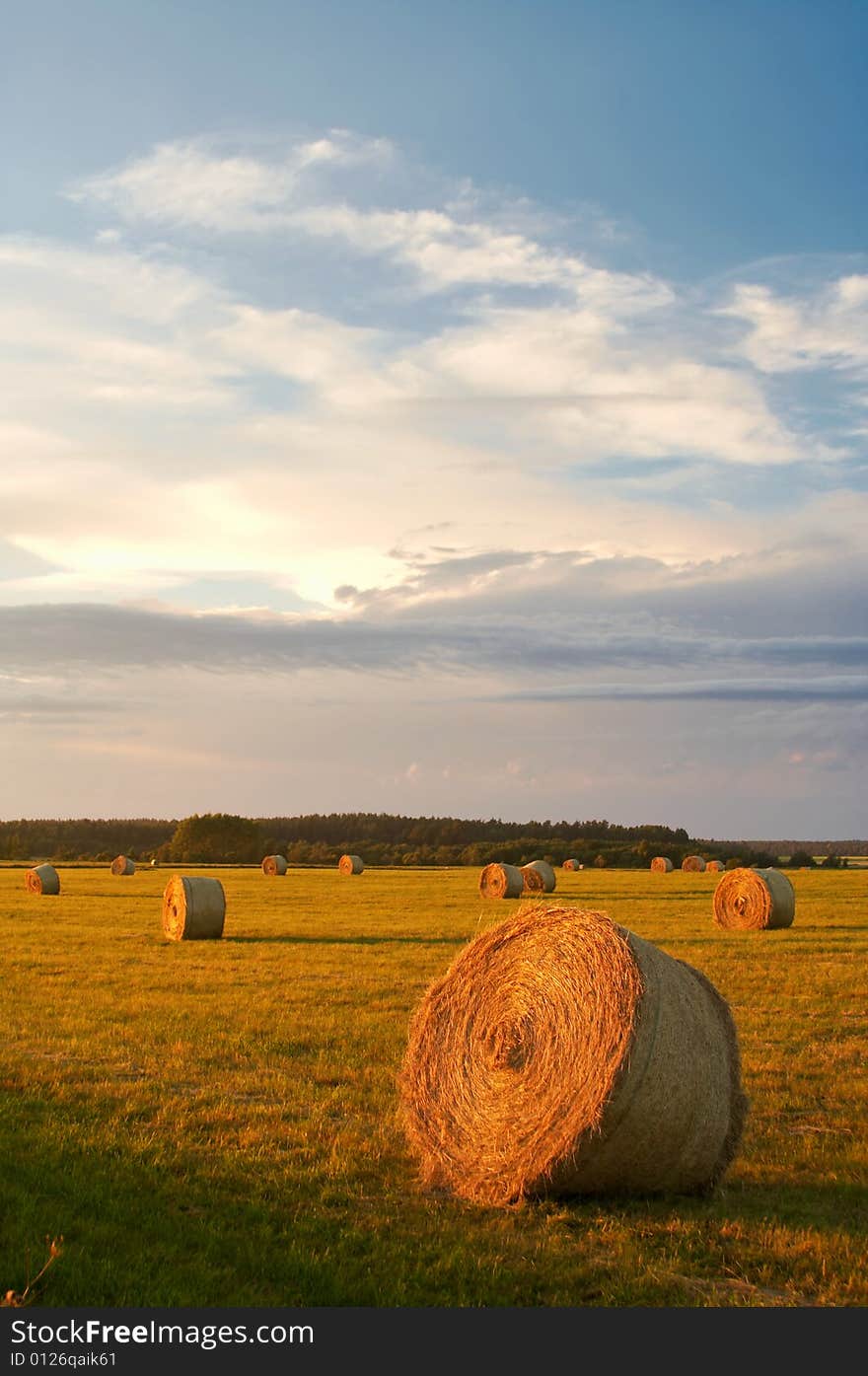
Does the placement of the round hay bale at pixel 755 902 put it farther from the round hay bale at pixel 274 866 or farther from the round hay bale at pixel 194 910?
the round hay bale at pixel 274 866

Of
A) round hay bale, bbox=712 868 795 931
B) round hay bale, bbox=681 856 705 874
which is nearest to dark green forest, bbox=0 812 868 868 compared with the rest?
round hay bale, bbox=681 856 705 874

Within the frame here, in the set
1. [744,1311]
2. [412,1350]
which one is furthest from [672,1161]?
[412,1350]

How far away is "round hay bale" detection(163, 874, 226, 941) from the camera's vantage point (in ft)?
79.6

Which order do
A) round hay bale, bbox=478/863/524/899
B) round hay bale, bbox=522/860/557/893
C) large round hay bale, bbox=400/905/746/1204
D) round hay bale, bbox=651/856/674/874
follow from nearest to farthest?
large round hay bale, bbox=400/905/746/1204
round hay bale, bbox=478/863/524/899
round hay bale, bbox=522/860/557/893
round hay bale, bbox=651/856/674/874

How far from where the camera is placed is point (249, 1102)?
981cm

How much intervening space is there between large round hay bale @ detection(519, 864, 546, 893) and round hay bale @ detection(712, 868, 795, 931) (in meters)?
13.6

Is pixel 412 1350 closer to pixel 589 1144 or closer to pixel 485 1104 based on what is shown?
pixel 589 1144

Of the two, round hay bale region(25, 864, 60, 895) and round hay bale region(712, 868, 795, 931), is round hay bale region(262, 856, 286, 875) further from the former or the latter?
round hay bale region(712, 868, 795, 931)

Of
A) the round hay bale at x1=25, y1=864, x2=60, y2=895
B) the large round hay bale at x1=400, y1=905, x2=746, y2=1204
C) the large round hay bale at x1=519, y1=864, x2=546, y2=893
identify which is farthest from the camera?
the round hay bale at x1=25, y1=864, x2=60, y2=895

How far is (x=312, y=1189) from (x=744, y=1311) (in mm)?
3073

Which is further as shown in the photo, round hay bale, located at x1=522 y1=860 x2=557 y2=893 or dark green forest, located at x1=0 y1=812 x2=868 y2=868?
dark green forest, located at x1=0 y1=812 x2=868 y2=868

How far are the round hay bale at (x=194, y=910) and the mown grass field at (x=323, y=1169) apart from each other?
19.4 ft

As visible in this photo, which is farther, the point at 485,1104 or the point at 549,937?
the point at 549,937

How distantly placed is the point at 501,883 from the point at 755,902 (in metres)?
12.2
